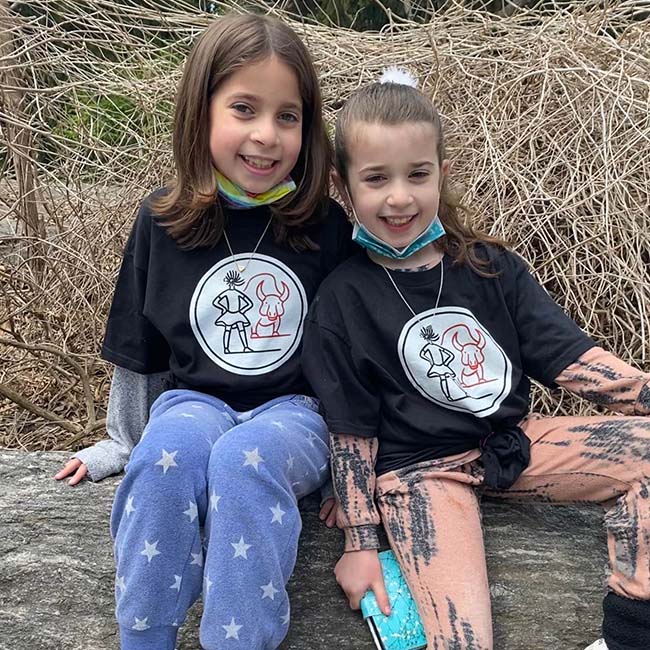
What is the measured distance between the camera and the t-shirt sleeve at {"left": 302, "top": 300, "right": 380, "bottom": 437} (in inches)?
71.3

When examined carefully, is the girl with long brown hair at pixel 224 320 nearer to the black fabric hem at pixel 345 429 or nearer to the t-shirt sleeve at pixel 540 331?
the black fabric hem at pixel 345 429

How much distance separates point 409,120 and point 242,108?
1.24ft

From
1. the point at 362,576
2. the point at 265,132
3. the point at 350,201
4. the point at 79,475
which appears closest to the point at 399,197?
the point at 350,201

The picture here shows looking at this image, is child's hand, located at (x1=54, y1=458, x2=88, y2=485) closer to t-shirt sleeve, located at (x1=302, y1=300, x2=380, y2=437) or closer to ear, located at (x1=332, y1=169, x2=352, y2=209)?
t-shirt sleeve, located at (x1=302, y1=300, x2=380, y2=437)

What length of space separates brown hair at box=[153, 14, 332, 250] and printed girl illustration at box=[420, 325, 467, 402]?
377 millimetres

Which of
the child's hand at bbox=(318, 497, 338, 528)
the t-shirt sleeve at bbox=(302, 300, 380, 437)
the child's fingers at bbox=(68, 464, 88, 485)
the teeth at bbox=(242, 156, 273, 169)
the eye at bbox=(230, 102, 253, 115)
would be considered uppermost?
the eye at bbox=(230, 102, 253, 115)

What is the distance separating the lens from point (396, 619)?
5.76ft

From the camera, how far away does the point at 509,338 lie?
1931mm

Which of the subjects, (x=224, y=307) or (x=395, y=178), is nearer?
(x=395, y=178)

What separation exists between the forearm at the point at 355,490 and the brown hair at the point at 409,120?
504 millimetres

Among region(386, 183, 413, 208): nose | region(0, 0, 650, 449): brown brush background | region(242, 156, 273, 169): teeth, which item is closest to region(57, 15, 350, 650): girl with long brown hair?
region(242, 156, 273, 169): teeth

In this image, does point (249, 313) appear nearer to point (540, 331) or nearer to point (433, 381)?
point (433, 381)

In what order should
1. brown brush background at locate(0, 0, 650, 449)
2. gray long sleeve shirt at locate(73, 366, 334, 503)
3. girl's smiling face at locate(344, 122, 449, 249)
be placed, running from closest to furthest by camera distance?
girl's smiling face at locate(344, 122, 449, 249) → gray long sleeve shirt at locate(73, 366, 334, 503) → brown brush background at locate(0, 0, 650, 449)

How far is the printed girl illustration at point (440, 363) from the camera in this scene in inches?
73.2
